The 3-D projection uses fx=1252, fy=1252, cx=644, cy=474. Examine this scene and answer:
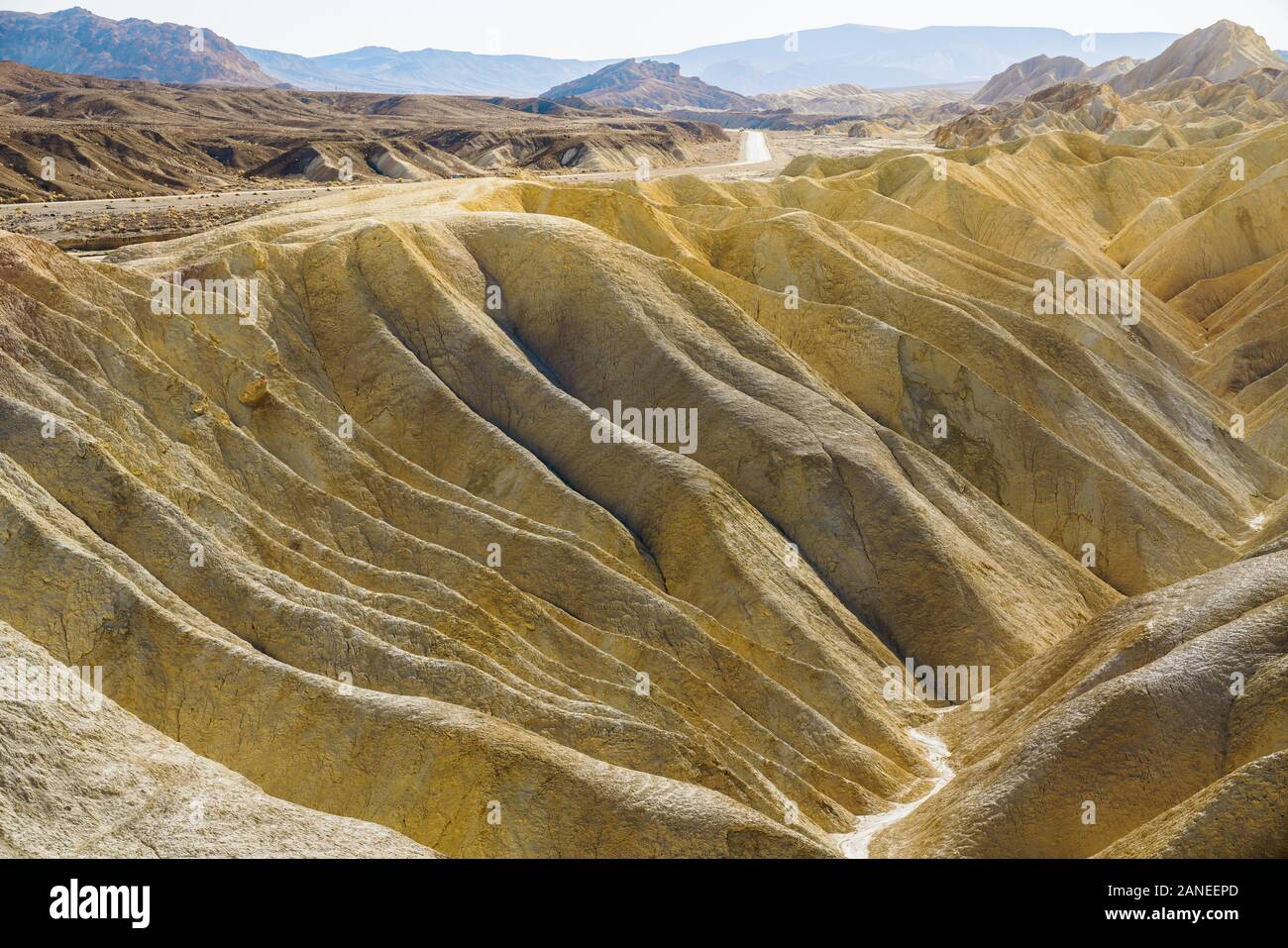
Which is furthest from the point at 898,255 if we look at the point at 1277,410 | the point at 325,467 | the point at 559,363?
the point at 325,467

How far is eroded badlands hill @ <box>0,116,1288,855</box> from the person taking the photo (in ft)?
60.1

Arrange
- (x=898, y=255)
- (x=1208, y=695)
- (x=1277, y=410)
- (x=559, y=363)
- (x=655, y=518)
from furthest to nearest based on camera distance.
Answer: (x=898, y=255) < (x=1277, y=410) < (x=559, y=363) < (x=655, y=518) < (x=1208, y=695)

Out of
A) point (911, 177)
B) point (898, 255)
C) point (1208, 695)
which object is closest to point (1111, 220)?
point (911, 177)

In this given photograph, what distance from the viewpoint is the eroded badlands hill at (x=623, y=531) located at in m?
18.3

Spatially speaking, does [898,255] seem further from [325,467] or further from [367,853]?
[367,853]

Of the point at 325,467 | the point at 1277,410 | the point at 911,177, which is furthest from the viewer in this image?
the point at 911,177

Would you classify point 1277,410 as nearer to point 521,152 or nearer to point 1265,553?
point 1265,553

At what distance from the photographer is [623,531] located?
29.0 m

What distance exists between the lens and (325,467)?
88.3 feet

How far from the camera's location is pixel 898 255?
54562 millimetres

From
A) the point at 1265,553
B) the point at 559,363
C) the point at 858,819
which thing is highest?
the point at 559,363

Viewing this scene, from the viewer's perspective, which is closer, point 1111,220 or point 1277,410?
point 1277,410

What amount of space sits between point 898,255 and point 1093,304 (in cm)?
935

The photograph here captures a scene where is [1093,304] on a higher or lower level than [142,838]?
higher
